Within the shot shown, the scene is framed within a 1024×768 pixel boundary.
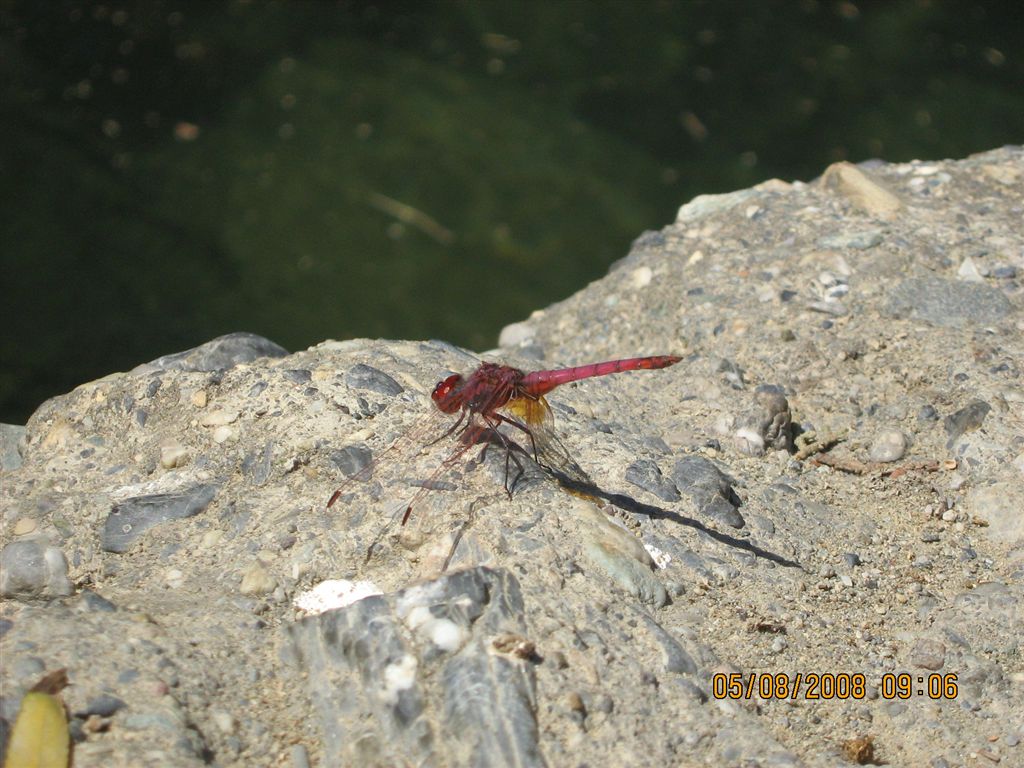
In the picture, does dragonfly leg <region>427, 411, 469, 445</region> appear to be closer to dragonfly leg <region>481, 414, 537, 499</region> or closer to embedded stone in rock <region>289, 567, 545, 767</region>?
dragonfly leg <region>481, 414, 537, 499</region>

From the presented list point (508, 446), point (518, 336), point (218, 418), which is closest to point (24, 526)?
point (218, 418)

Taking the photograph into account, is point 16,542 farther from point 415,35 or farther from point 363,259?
point 415,35

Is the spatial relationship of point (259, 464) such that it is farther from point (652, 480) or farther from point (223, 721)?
point (652, 480)

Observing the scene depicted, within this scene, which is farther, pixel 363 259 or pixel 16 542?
pixel 363 259

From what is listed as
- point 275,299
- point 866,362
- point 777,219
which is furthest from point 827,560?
point 275,299

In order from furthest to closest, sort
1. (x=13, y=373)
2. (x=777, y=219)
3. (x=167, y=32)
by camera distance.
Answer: (x=167, y=32)
(x=13, y=373)
(x=777, y=219)

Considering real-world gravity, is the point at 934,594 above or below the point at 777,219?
below
